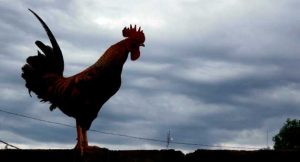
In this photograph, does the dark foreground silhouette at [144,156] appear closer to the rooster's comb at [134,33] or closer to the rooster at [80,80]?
the rooster at [80,80]

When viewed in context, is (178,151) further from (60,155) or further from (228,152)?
(60,155)

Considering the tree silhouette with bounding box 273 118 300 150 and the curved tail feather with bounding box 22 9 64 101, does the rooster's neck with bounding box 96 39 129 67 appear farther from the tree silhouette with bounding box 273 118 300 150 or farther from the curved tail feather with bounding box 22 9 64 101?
the tree silhouette with bounding box 273 118 300 150

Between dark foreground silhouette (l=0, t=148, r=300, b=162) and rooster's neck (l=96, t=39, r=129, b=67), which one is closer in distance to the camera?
dark foreground silhouette (l=0, t=148, r=300, b=162)

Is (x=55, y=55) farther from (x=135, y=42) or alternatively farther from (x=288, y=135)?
(x=288, y=135)

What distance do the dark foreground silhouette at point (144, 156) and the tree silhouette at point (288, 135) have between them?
46526 mm

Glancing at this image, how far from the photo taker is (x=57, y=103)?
6742 millimetres

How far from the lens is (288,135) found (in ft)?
170

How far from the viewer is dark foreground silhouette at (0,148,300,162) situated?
4.51 metres

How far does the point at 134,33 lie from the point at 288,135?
47597 mm

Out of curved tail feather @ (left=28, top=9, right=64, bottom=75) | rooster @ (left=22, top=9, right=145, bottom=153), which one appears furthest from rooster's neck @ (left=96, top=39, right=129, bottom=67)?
curved tail feather @ (left=28, top=9, right=64, bottom=75)

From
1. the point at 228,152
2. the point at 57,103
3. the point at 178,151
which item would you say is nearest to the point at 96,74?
the point at 57,103

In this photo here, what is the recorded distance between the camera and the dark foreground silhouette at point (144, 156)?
451 centimetres

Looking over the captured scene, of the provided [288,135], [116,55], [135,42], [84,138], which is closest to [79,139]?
[84,138]

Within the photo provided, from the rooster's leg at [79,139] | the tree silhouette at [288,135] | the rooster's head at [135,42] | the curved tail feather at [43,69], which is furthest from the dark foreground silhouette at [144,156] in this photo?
the tree silhouette at [288,135]
